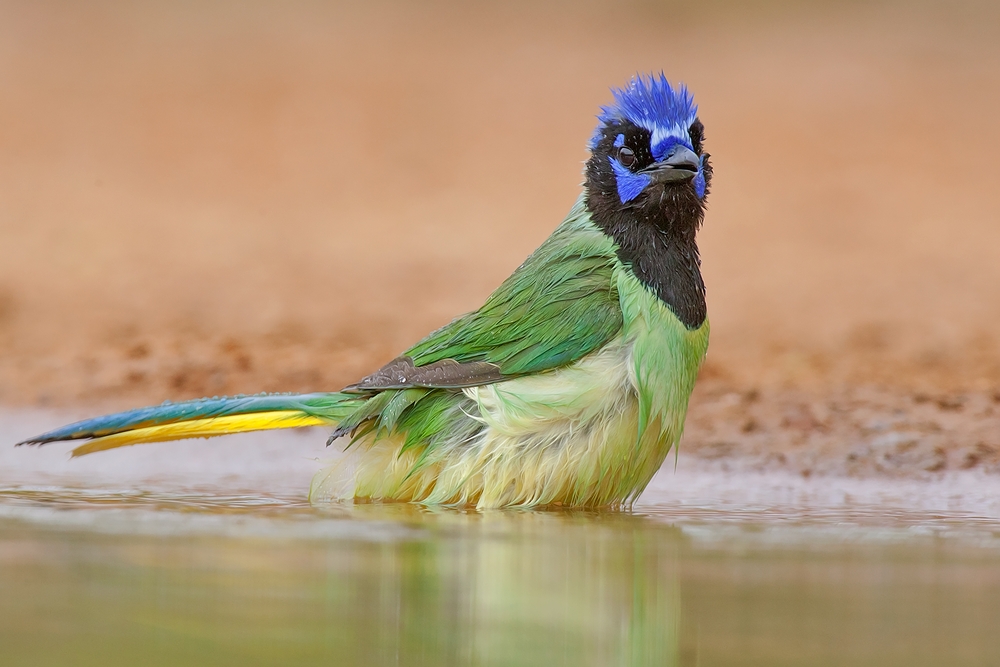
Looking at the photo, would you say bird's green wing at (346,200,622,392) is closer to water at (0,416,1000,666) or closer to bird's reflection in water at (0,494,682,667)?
water at (0,416,1000,666)

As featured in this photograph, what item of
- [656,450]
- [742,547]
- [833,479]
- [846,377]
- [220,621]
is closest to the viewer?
[220,621]

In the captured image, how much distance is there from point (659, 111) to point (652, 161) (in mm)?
160

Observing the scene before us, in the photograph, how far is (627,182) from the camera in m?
4.09

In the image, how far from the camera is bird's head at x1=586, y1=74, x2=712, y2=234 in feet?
13.2

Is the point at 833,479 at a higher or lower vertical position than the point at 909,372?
lower

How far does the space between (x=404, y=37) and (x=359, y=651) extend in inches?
466

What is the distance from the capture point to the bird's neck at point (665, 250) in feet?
12.9

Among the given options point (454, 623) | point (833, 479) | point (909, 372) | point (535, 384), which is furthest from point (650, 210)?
point (909, 372)

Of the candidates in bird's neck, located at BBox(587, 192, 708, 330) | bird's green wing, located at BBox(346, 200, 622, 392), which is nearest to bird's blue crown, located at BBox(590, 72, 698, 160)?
bird's neck, located at BBox(587, 192, 708, 330)

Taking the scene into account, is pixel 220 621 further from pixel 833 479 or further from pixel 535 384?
pixel 833 479

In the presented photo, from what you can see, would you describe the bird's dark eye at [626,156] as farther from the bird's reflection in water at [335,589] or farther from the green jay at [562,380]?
the bird's reflection in water at [335,589]

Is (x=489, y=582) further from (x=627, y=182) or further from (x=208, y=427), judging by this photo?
(x=627, y=182)

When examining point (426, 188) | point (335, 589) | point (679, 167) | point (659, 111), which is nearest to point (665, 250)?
point (679, 167)

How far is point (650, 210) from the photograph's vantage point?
4.04 metres
